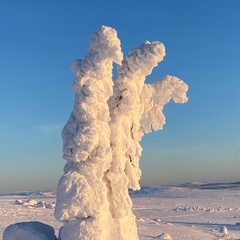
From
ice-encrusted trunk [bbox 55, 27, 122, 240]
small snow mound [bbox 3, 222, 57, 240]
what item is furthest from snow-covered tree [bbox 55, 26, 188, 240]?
small snow mound [bbox 3, 222, 57, 240]

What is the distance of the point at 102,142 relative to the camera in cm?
984

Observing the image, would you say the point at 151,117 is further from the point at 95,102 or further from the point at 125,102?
the point at 95,102

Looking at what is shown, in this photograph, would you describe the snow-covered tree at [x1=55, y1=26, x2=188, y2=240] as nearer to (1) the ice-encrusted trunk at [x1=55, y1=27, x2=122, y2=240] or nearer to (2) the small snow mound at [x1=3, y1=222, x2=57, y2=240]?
(1) the ice-encrusted trunk at [x1=55, y1=27, x2=122, y2=240]

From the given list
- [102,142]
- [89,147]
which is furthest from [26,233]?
[102,142]

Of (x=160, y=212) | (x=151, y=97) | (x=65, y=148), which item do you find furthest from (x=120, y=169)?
(x=160, y=212)

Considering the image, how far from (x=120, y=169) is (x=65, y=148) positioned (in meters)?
1.43

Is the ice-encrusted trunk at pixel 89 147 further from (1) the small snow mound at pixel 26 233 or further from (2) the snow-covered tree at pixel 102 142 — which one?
(1) the small snow mound at pixel 26 233

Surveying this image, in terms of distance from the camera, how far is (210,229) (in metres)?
20.9

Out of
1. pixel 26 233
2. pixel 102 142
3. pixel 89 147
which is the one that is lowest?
pixel 26 233

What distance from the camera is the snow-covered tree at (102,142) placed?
9625 mm

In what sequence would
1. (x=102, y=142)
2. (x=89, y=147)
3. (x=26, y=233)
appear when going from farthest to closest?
(x=26, y=233) → (x=102, y=142) → (x=89, y=147)

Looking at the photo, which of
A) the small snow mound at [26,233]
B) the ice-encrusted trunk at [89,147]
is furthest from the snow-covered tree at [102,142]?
the small snow mound at [26,233]

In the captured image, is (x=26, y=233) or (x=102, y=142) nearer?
(x=102, y=142)

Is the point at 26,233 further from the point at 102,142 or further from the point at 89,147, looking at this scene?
the point at 102,142
